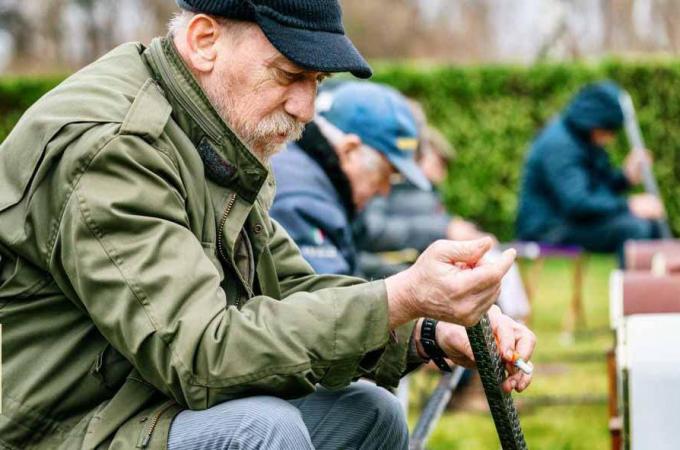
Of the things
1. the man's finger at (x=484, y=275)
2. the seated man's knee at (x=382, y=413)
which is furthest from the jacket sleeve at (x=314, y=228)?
the man's finger at (x=484, y=275)

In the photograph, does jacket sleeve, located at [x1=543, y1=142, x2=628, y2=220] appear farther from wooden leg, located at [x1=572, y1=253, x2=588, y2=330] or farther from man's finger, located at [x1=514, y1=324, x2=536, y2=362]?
man's finger, located at [x1=514, y1=324, x2=536, y2=362]

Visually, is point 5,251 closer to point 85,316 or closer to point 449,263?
point 85,316

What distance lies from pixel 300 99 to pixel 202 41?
0.79 feet

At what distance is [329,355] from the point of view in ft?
7.06

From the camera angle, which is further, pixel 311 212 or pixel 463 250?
pixel 311 212

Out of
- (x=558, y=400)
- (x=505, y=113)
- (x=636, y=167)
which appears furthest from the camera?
(x=505, y=113)

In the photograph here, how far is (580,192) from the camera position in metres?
8.00

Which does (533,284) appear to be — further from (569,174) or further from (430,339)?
(430,339)

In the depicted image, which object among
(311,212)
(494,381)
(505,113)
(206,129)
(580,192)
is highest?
(206,129)

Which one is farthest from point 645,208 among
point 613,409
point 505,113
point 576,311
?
point 505,113

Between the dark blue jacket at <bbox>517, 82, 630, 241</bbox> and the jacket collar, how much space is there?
→ 19.2ft

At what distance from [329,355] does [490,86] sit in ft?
37.3

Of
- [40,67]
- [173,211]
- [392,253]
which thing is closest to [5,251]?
[173,211]

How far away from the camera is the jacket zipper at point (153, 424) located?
2.12m
